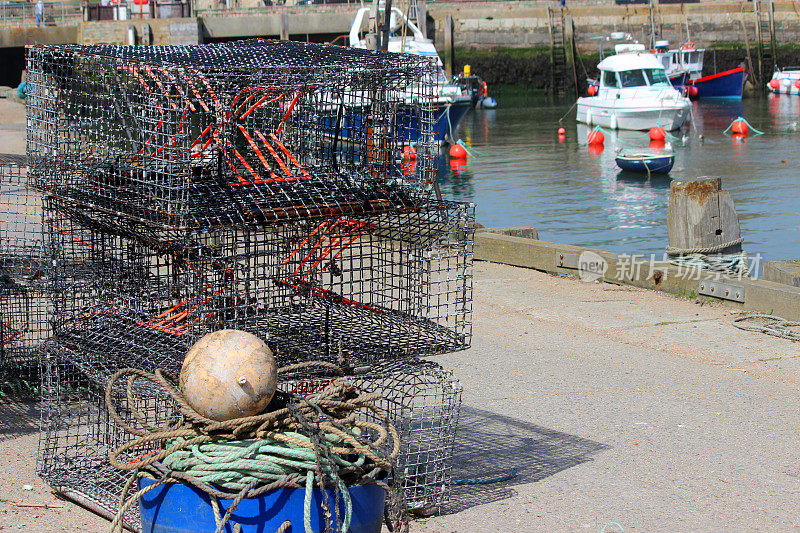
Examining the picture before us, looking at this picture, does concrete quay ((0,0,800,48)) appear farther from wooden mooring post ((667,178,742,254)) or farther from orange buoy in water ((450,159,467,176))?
wooden mooring post ((667,178,742,254))

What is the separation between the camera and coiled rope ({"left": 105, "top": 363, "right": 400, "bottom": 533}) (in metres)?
3.03

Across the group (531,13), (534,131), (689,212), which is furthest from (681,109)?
(689,212)

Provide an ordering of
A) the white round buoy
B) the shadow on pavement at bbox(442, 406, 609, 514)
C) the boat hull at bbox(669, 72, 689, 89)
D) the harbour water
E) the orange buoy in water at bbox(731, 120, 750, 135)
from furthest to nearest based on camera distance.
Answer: the boat hull at bbox(669, 72, 689, 89) < the orange buoy in water at bbox(731, 120, 750, 135) < the harbour water < the shadow on pavement at bbox(442, 406, 609, 514) < the white round buoy

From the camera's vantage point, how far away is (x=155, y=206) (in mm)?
4066

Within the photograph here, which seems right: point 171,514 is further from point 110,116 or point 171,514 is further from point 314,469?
point 110,116

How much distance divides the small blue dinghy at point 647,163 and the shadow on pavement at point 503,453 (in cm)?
1916

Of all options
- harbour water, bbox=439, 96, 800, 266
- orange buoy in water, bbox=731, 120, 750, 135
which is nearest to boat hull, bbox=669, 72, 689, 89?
harbour water, bbox=439, 96, 800, 266

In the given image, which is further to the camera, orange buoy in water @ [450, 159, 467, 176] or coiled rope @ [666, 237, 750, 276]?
orange buoy in water @ [450, 159, 467, 176]

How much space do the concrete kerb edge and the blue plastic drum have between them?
546 cm

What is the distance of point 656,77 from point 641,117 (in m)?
1.96

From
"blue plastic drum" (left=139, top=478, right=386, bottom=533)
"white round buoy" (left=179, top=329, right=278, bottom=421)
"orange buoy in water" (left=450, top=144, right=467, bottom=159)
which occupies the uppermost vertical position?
"orange buoy in water" (left=450, top=144, right=467, bottom=159)

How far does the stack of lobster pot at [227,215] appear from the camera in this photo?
13.3 feet

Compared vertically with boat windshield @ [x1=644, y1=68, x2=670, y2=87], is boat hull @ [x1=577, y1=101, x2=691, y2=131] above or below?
below

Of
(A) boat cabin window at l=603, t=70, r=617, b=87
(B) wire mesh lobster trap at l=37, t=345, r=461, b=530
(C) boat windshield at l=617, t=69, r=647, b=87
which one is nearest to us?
(B) wire mesh lobster trap at l=37, t=345, r=461, b=530
